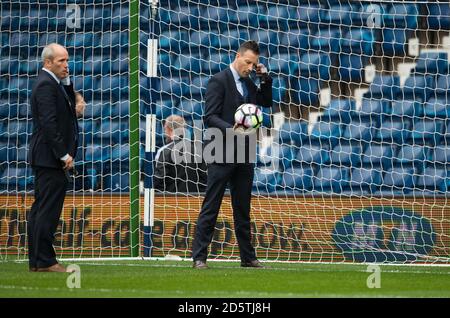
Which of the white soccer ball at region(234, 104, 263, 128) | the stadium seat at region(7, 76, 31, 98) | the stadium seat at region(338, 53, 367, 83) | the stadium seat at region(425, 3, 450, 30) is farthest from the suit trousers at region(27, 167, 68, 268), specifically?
the stadium seat at region(425, 3, 450, 30)

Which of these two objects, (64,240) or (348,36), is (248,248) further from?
(348,36)

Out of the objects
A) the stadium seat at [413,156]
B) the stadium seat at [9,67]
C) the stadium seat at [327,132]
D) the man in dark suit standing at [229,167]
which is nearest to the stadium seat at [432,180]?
the stadium seat at [413,156]

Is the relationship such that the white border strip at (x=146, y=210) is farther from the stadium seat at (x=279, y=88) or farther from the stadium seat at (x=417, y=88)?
the stadium seat at (x=417, y=88)

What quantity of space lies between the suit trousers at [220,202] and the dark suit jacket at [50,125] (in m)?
1.24

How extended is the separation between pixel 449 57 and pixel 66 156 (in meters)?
6.02

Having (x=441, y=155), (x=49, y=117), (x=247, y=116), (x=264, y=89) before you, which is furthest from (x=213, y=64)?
(x=49, y=117)

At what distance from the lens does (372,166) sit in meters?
12.3

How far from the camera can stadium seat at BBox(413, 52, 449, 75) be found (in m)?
12.7

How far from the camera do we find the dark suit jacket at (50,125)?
842cm

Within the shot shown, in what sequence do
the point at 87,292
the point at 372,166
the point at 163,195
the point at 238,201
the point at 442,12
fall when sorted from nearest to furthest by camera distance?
the point at 87,292
the point at 238,201
the point at 163,195
the point at 372,166
the point at 442,12

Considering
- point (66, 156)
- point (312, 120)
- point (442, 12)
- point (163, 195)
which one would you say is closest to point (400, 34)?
point (442, 12)

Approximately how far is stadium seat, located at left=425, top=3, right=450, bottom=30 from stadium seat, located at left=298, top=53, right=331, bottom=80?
4.63 feet

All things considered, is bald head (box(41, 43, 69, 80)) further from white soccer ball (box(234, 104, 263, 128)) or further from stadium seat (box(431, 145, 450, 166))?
stadium seat (box(431, 145, 450, 166))

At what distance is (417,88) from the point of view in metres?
12.6
